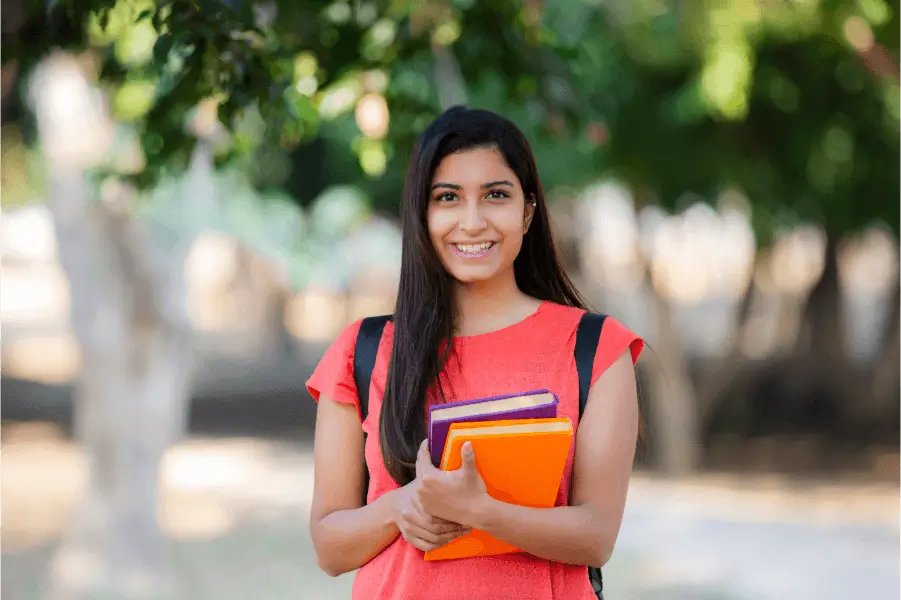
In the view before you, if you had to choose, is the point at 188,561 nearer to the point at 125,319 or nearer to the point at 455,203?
the point at 125,319

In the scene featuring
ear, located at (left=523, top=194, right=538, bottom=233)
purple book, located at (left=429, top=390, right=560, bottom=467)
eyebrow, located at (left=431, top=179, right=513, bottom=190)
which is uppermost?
eyebrow, located at (left=431, top=179, right=513, bottom=190)

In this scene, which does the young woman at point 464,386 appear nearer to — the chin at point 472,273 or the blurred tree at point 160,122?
the chin at point 472,273

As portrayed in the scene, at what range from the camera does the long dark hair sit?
7.16 ft

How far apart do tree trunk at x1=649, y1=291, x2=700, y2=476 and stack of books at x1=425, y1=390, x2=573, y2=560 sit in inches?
449

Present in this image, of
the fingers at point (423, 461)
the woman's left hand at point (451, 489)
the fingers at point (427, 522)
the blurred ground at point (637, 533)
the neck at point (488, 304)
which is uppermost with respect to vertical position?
the neck at point (488, 304)

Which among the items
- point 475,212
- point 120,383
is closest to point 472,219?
point 475,212

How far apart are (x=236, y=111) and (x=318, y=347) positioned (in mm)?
34522

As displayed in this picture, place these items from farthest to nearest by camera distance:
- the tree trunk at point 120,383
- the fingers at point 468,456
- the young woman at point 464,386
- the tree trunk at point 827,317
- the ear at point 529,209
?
the tree trunk at point 827,317
the tree trunk at point 120,383
the ear at point 529,209
the young woman at point 464,386
the fingers at point 468,456

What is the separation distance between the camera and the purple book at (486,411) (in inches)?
77.2

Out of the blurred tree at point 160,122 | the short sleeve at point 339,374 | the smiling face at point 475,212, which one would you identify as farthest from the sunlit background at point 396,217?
the short sleeve at point 339,374

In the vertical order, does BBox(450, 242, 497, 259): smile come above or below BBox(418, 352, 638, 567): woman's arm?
above

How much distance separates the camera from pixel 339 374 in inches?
89.1

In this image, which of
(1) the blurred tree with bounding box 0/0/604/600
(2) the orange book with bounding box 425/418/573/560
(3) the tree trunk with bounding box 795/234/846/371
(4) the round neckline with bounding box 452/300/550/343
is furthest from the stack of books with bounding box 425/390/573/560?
(3) the tree trunk with bounding box 795/234/846/371

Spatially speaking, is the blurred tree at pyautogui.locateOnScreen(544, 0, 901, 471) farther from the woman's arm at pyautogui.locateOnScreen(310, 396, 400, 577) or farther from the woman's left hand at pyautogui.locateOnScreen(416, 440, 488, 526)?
the woman's left hand at pyautogui.locateOnScreen(416, 440, 488, 526)
